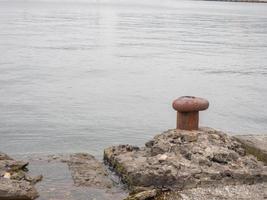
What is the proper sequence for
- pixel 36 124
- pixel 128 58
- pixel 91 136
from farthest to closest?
pixel 128 58 → pixel 36 124 → pixel 91 136

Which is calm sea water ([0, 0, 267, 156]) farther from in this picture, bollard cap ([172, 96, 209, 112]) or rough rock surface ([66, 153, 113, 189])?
bollard cap ([172, 96, 209, 112])

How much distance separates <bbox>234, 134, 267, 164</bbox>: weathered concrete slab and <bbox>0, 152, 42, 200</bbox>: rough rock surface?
345 cm

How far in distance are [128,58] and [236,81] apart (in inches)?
307

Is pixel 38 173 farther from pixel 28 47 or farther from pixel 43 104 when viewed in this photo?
pixel 28 47

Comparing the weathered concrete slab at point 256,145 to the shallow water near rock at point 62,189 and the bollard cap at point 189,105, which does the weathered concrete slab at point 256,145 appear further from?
the shallow water near rock at point 62,189

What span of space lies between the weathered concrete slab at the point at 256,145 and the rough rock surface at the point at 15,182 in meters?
3.45

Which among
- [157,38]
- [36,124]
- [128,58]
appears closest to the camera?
[36,124]

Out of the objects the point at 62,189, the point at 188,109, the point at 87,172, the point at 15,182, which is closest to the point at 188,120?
the point at 188,109

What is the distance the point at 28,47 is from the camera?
3216 cm

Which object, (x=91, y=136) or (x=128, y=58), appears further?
(x=128, y=58)

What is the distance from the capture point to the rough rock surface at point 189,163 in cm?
802

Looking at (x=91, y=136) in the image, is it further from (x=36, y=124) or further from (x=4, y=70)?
(x=4, y=70)

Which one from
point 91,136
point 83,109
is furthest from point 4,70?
point 91,136

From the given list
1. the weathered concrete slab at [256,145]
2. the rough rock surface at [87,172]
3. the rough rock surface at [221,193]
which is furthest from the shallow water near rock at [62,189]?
the weathered concrete slab at [256,145]
